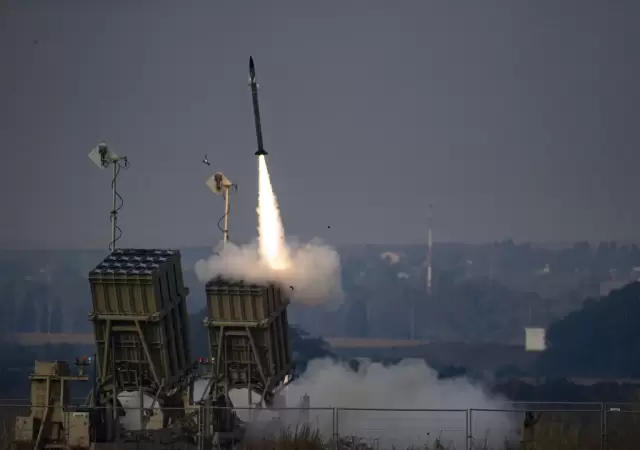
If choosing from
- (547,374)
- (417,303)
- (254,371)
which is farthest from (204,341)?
(254,371)

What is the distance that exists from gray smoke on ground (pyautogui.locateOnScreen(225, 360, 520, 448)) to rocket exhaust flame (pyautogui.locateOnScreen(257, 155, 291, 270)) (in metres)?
3.08

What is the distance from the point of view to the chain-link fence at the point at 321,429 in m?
25.4

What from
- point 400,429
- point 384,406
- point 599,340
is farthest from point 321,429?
point 599,340

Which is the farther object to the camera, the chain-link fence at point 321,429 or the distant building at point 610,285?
the distant building at point 610,285

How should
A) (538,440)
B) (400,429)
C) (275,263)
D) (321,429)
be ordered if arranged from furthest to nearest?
(400,429), (321,429), (275,263), (538,440)

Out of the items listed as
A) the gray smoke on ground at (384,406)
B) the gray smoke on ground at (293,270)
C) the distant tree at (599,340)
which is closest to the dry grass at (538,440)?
the gray smoke on ground at (384,406)

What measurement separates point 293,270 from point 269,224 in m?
1.47

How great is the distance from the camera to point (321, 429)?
29.3 m

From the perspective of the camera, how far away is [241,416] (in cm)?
2811

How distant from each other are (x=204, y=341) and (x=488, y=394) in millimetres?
8404

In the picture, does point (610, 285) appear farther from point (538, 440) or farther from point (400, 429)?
point (538, 440)

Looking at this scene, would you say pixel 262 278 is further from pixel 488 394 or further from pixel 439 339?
pixel 439 339

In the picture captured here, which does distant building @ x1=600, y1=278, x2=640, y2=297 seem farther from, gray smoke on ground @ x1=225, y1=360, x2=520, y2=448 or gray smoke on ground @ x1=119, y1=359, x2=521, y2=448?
gray smoke on ground @ x1=225, y1=360, x2=520, y2=448

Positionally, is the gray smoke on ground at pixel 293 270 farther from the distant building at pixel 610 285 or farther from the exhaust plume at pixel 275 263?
the distant building at pixel 610 285
